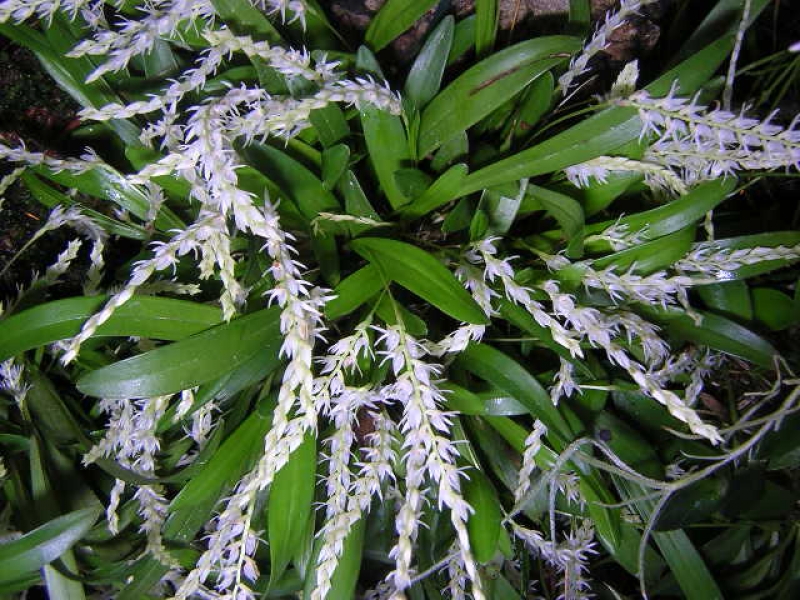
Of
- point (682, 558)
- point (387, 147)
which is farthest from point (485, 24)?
point (682, 558)

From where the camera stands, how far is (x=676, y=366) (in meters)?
1.24

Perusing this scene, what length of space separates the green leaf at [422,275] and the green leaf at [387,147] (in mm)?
130

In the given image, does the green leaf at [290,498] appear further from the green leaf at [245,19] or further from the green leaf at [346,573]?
the green leaf at [245,19]

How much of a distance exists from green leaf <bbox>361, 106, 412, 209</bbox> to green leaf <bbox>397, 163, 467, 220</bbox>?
0.02m

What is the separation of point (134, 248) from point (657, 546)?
143 cm

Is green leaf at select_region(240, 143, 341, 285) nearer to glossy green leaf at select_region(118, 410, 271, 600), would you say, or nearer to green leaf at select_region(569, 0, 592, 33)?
glossy green leaf at select_region(118, 410, 271, 600)

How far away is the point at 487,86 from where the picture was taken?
1086 mm

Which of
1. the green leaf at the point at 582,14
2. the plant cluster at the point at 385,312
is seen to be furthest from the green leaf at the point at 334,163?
the green leaf at the point at 582,14

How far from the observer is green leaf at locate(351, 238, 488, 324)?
1.01 metres

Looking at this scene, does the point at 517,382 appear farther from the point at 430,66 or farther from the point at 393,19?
the point at 393,19

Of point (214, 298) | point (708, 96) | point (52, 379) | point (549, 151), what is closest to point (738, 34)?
point (708, 96)

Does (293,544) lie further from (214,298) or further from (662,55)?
(662,55)

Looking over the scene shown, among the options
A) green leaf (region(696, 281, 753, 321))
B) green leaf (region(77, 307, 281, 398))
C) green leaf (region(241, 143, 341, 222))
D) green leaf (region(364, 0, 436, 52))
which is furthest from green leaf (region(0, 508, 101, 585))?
green leaf (region(696, 281, 753, 321))

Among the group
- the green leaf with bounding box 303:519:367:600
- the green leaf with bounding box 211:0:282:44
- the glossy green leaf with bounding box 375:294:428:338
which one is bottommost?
the green leaf with bounding box 303:519:367:600
